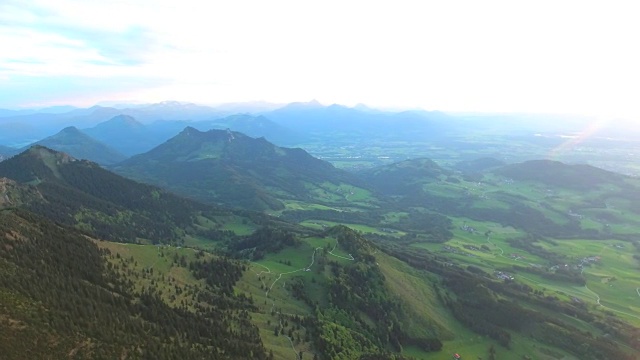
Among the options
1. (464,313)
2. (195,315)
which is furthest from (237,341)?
(464,313)

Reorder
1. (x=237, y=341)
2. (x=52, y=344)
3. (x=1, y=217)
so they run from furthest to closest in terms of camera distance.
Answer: (x=1, y=217) < (x=237, y=341) < (x=52, y=344)

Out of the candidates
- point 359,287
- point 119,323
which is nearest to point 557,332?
point 359,287

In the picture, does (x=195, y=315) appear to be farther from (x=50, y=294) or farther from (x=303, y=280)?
(x=303, y=280)

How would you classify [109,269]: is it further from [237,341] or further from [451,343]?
[451,343]

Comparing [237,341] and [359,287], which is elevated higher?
[237,341]

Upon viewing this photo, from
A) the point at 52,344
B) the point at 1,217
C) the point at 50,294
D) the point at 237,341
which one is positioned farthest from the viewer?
the point at 1,217

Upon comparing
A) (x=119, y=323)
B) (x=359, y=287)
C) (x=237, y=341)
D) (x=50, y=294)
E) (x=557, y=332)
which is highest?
(x=50, y=294)

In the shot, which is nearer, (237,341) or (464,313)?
(237,341)

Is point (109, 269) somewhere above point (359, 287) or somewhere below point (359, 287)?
above

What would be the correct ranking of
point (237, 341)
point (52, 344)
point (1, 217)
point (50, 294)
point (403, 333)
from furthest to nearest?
point (403, 333)
point (1, 217)
point (237, 341)
point (50, 294)
point (52, 344)
